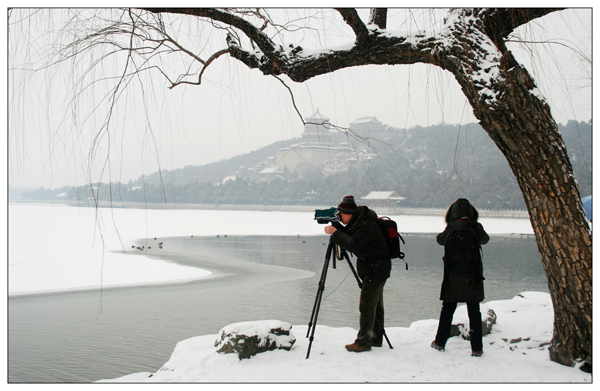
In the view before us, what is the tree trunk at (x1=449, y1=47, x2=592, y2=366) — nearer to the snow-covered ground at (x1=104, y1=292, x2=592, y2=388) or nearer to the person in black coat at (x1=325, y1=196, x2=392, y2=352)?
the snow-covered ground at (x1=104, y1=292, x2=592, y2=388)

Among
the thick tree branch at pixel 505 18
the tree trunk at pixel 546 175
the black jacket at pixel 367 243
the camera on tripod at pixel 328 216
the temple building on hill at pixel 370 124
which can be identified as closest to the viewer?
the tree trunk at pixel 546 175

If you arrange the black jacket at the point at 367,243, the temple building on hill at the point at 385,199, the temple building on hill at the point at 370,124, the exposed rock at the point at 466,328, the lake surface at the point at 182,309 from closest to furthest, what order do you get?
the black jacket at the point at 367,243, the exposed rock at the point at 466,328, the lake surface at the point at 182,309, the temple building on hill at the point at 385,199, the temple building on hill at the point at 370,124

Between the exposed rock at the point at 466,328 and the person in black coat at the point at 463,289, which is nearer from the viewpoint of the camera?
the person in black coat at the point at 463,289

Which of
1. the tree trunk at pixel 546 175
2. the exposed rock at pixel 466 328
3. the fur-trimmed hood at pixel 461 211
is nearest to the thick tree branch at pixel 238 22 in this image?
the tree trunk at pixel 546 175

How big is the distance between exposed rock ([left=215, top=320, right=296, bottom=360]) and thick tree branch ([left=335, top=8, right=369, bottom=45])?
1.67 metres

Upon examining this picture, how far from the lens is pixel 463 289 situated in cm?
252

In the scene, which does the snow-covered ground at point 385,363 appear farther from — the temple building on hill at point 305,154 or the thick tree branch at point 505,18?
the temple building on hill at point 305,154

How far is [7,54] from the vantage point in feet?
7.92

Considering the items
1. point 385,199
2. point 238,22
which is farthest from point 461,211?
point 385,199

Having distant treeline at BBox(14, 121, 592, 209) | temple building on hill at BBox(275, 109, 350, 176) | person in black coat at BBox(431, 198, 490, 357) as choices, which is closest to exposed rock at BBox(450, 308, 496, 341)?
person in black coat at BBox(431, 198, 490, 357)

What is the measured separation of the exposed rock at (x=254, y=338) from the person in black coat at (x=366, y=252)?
0.39m

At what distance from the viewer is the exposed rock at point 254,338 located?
255 cm

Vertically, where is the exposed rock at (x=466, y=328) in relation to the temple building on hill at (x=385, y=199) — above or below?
below

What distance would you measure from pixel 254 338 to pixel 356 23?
1797 millimetres
